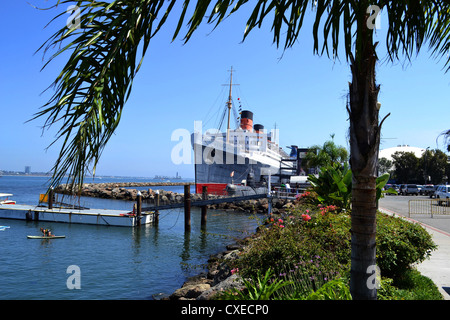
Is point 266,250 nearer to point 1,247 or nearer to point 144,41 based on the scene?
point 144,41

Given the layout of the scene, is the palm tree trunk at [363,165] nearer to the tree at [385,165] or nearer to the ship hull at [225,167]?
the ship hull at [225,167]

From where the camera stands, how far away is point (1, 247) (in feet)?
64.0

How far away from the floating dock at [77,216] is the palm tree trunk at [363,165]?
25.8 meters

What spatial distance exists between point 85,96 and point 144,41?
0.51 m

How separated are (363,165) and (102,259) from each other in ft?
55.5

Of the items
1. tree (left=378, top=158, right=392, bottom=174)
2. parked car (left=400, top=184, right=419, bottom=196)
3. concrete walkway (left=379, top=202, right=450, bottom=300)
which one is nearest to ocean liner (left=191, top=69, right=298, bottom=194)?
parked car (left=400, top=184, right=419, bottom=196)

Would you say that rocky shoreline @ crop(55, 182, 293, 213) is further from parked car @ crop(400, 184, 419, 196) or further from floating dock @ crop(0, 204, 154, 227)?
parked car @ crop(400, 184, 419, 196)

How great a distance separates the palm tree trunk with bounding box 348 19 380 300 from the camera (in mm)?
2996

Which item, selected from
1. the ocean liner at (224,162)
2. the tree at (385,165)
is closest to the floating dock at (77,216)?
the ocean liner at (224,162)

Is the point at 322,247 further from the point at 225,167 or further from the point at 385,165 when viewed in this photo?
the point at 385,165

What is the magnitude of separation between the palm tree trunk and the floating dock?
25.8 meters

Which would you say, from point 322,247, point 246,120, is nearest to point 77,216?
point 322,247

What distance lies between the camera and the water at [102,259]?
41.8 feet
